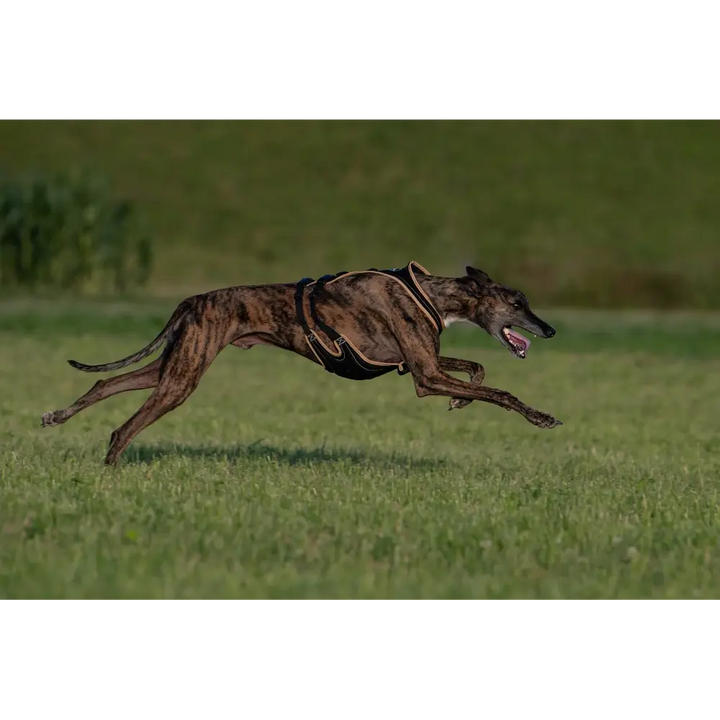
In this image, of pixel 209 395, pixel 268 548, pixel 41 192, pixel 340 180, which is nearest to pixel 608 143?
pixel 340 180

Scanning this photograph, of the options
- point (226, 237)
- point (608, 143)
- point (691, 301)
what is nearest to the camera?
point (691, 301)

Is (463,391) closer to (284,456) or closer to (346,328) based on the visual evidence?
(346,328)

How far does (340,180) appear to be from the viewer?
7756 cm

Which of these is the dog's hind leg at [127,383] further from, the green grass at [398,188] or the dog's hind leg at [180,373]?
the green grass at [398,188]

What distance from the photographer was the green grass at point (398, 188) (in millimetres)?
67500

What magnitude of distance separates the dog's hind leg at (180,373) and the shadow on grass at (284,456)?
82cm

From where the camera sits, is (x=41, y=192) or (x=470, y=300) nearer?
(x=470, y=300)

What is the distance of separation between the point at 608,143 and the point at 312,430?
70.5 m

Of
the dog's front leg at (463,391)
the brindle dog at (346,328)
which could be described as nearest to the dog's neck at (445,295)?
the brindle dog at (346,328)

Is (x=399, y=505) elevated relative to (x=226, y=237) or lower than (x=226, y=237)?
lower

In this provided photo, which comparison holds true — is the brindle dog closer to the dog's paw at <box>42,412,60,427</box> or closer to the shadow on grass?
the dog's paw at <box>42,412,60,427</box>

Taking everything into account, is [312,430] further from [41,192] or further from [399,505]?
[41,192]

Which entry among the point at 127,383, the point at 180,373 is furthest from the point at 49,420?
the point at 180,373

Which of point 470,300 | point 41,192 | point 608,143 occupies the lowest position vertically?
point 470,300
